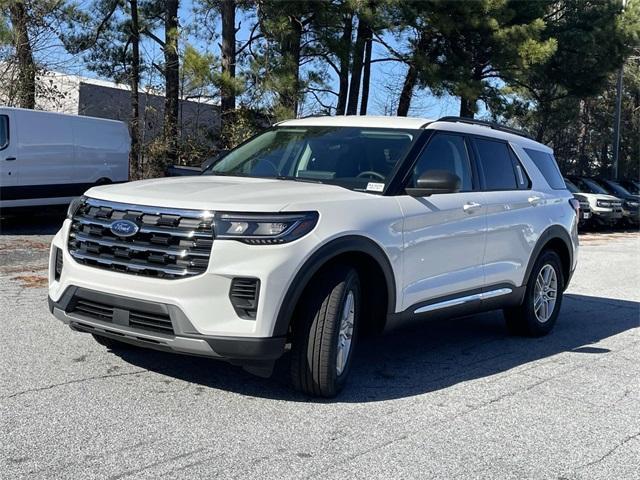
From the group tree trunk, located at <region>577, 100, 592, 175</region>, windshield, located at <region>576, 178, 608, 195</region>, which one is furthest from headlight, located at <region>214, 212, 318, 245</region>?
tree trunk, located at <region>577, 100, 592, 175</region>

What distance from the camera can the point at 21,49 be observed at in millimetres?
18031

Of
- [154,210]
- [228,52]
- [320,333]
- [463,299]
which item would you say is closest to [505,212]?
[463,299]

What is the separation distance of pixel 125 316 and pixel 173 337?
Answer: 35 centimetres

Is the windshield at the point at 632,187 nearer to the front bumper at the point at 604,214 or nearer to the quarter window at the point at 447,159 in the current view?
the front bumper at the point at 604,214

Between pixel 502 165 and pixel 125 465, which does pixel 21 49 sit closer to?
pixel 502 165

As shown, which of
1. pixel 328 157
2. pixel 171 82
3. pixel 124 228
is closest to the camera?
pixel 124 228

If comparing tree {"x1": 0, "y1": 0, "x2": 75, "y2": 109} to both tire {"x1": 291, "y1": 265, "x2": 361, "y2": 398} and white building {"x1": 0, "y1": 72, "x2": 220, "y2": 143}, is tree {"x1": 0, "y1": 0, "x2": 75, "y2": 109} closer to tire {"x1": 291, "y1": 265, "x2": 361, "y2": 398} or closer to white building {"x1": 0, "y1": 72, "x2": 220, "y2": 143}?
white building {"x1": 0, "y1": 72, "x2": 220, "y2": 143}

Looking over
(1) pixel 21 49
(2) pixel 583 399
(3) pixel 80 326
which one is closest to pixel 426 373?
(2) pixel 583 399

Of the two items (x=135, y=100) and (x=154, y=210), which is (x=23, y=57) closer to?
(x=135, y=100)

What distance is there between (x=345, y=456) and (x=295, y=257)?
1.16m

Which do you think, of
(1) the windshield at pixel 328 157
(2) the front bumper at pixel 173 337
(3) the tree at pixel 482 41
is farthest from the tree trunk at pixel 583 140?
(2) the front bumper at pixel 173 337

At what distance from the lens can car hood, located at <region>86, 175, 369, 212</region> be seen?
4402mm

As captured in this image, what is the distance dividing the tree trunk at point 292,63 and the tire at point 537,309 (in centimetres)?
1208

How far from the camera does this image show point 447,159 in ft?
19.6
